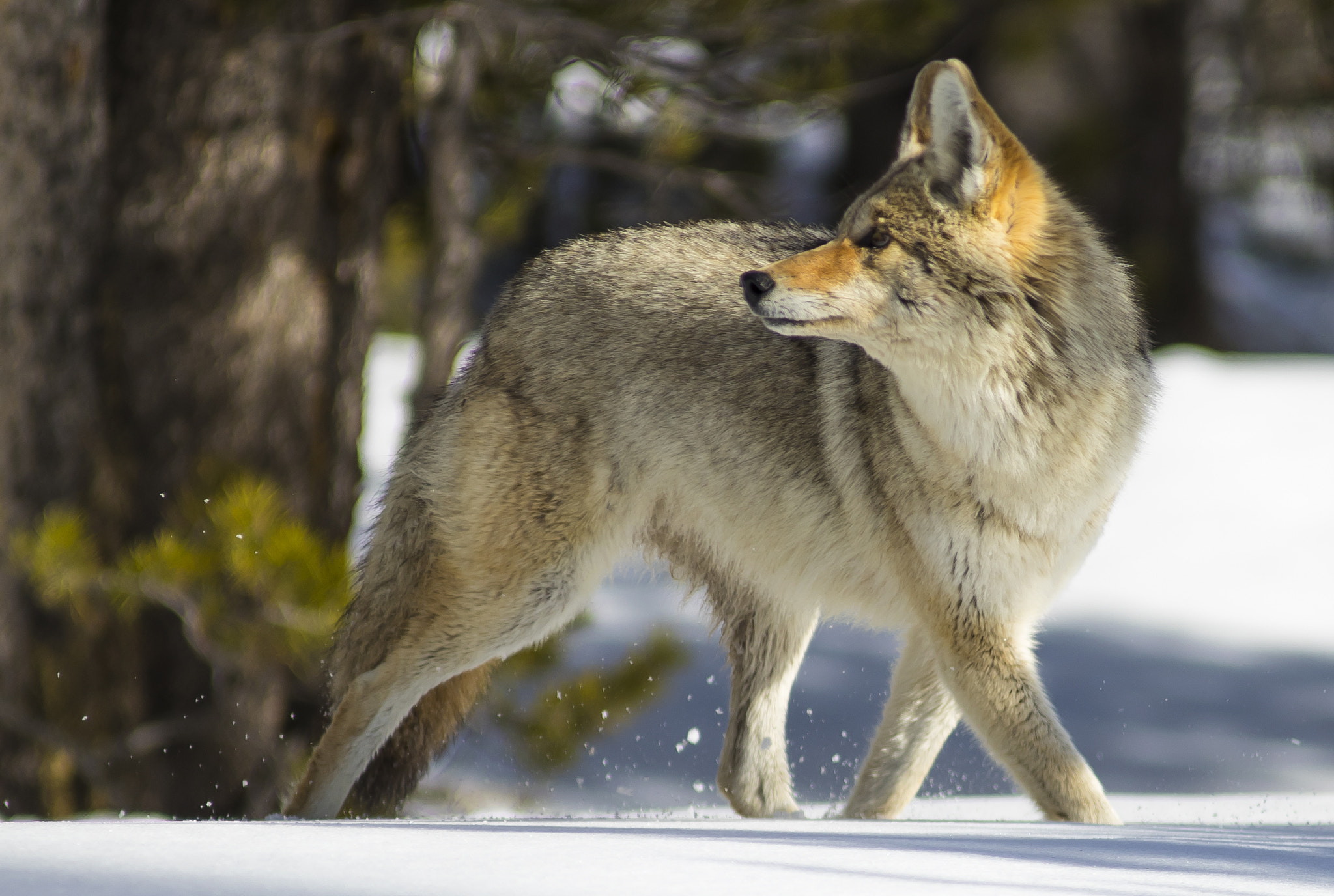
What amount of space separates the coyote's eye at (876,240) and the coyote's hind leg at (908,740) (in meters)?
1.20

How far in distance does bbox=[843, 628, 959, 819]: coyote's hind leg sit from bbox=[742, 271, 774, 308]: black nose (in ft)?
4.10

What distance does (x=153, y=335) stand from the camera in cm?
560

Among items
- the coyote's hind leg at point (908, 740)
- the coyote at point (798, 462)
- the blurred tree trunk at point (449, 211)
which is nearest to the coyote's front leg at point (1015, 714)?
the coyote at point (798, 462)

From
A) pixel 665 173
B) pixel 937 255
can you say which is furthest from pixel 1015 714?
pixel 665 173

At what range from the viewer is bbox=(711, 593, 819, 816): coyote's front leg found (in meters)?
4.49

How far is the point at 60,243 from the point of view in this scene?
5.50m

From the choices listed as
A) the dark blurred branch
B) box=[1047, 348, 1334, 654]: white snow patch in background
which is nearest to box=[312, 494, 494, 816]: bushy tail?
the dark blurred branch

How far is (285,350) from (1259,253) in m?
17.8

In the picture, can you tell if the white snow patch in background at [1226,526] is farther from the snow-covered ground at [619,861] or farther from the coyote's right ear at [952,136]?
the snow-covered ground at [619,861]

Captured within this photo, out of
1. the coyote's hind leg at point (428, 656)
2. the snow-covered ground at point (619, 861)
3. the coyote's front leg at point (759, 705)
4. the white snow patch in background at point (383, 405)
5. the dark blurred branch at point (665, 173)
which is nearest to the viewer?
the snow-covered ground at point (619, 861)

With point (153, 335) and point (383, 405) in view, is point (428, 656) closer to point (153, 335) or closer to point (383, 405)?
point (153, 335)

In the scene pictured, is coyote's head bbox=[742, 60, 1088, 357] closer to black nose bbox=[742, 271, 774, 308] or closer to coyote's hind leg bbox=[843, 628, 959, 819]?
black nose bbox=[742, 271, 774, 308]

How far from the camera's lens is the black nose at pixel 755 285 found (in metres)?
Answer: 3.34

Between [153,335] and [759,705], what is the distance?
9.54ft
